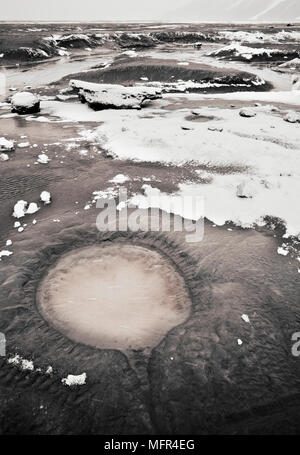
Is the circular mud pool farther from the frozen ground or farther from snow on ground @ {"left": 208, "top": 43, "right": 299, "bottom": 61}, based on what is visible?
snow on ground @ {"left": 208, "top": 43, "right": 299, "bottom": 61}

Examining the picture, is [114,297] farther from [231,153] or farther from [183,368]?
[231,153]

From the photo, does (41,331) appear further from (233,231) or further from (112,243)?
(233,231)

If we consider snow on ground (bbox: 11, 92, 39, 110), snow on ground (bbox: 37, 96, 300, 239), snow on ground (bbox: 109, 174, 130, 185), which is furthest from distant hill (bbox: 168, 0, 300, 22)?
snow on ground (bbox: 109, 174, 130, 185)

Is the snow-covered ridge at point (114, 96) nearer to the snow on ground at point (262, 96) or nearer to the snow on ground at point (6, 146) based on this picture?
the snow on ground at point (262, 96)

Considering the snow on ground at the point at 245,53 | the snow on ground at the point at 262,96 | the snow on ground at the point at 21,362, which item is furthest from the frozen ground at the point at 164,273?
the snow on ground at the point at 245,53

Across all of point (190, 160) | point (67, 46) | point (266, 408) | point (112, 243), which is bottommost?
point (266, 408)

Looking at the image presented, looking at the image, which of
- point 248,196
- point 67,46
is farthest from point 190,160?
point 67,46
